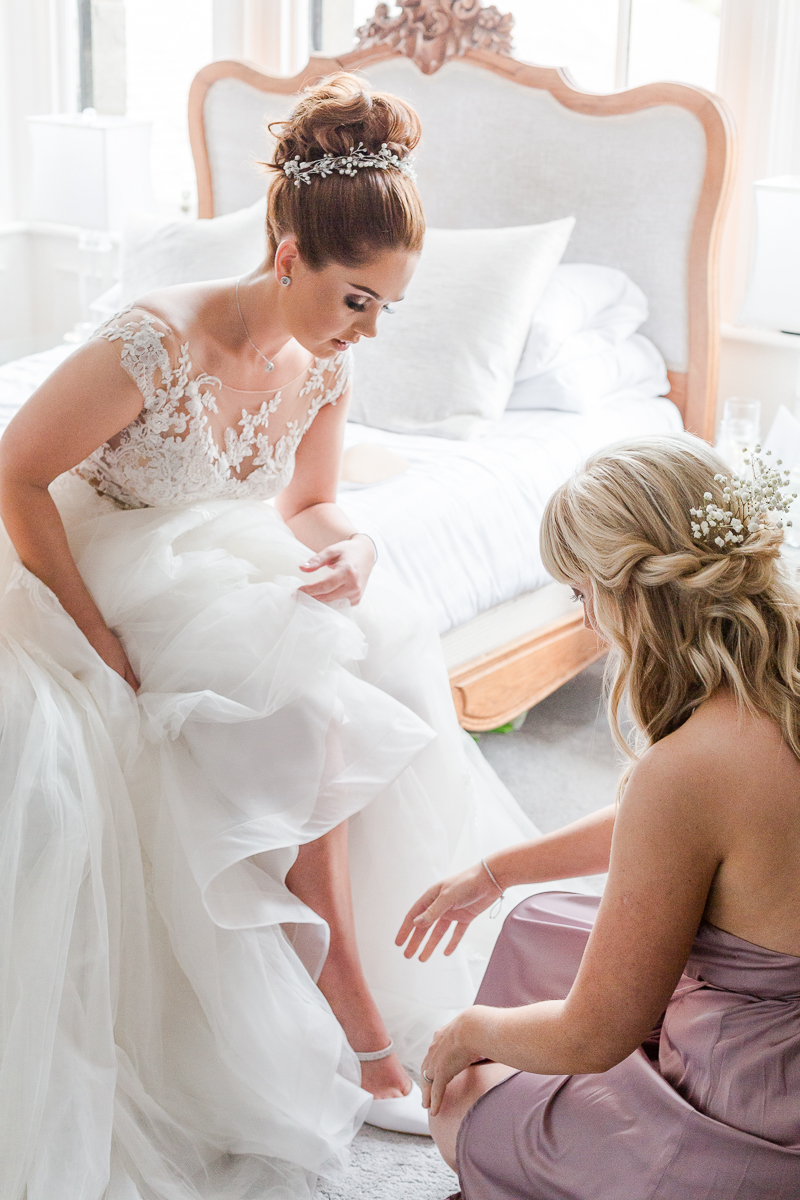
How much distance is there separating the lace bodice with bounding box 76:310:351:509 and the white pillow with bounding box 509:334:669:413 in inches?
36.9

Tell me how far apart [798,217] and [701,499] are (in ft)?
5.32

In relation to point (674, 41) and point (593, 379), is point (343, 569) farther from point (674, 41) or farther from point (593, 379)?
point (674, 41)

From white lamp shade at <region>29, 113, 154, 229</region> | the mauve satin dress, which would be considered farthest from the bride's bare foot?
white lamp shade at <region>29, 113, 154, 229</region>

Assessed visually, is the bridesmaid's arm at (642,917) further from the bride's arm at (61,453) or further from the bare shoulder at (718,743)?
the bride's arm at (61,453)

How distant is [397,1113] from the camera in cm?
153

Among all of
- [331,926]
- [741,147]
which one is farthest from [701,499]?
[741,147]

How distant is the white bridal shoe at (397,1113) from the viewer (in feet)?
5.00

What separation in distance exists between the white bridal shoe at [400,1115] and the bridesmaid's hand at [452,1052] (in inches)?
10.9

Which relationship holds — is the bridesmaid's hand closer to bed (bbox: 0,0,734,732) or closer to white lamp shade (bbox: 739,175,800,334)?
bed (bbox: 0,0,734,732)

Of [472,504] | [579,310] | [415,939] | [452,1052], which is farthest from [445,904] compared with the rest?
[579,310]

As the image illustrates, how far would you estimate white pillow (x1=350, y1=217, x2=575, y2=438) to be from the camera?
8.66 feet

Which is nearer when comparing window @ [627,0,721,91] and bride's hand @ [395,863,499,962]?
bride's hand @ [395,863,499,962]

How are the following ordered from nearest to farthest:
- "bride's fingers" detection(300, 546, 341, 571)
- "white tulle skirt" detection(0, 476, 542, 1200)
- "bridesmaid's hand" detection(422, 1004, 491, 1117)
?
"bridesmaid's hand" detection(422, 1004, 491, 1117) < "white tulle skirt" detection(0, 476, 542, 1200) < "bride's fingers" detection(300, 546, 341, 571)

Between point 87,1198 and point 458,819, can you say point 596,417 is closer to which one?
point 458,819
